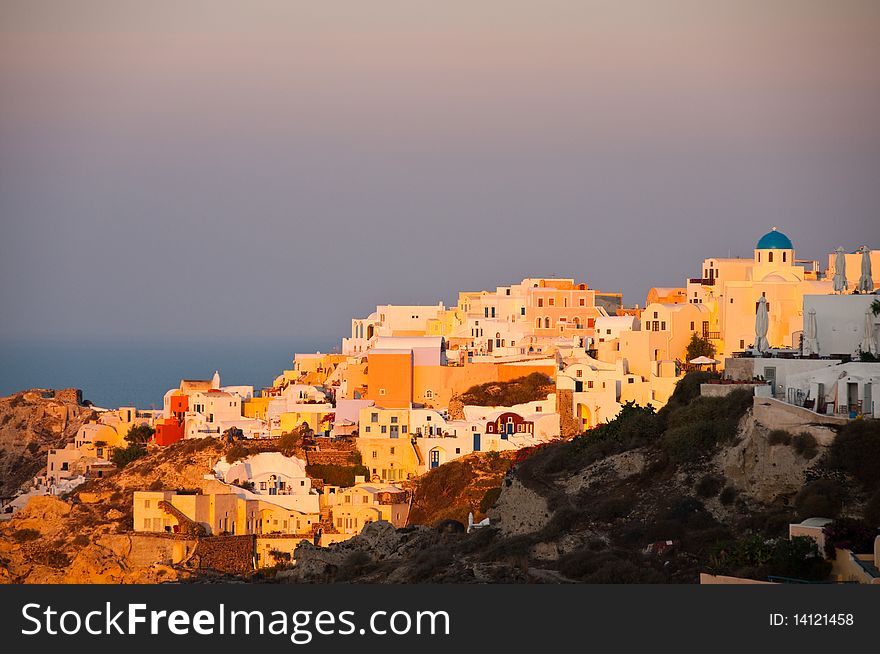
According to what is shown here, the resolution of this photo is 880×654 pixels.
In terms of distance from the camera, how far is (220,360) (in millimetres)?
165125

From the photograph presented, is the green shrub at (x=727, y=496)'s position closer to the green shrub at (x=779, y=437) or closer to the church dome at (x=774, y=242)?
the green shrub at (x=779, y=437)

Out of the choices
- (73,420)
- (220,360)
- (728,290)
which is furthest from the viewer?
(220,360)

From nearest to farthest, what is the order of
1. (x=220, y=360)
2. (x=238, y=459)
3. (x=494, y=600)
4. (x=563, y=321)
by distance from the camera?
(x=494, y=600) < (x=238, y=459) < (x=563, y=321) < (x=220, y=360)

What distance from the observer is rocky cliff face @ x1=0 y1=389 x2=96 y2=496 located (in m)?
87.1

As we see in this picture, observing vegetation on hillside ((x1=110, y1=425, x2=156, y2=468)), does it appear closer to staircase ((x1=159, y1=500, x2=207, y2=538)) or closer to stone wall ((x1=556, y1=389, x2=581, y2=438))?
staircase ((x1=159, y1=500, x2=207, y2=538))

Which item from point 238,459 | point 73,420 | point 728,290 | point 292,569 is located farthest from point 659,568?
point 73,420

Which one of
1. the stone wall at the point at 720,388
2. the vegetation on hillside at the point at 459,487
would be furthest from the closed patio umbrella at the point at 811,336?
the vegetation on hillside at the point at 459,487

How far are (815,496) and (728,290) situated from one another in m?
26.2

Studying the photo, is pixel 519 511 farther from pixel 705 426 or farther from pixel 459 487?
pixel 459 487

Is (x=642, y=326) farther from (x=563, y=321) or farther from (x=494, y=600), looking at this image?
(x=494, y=600)

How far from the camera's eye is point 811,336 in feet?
144

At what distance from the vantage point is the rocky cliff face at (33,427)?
87.1 meters

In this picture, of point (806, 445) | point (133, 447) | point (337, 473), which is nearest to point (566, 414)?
point (337, 473)

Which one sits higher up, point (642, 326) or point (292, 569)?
point (642, 326)
